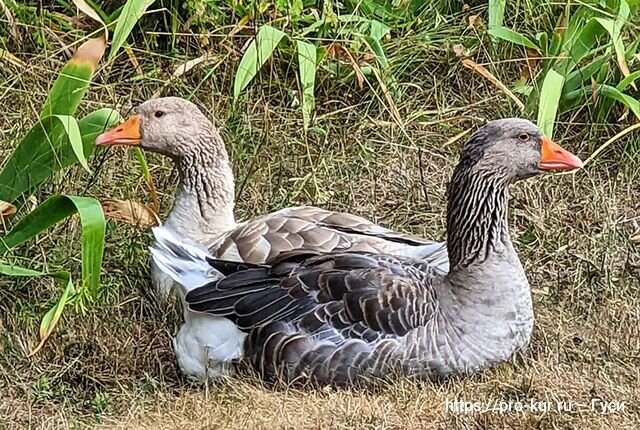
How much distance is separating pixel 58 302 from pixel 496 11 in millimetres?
3137

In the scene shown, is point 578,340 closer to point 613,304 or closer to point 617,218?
point 613,304

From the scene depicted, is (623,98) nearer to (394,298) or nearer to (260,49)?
(260,49)

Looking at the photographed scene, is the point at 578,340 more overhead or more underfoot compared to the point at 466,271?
more underfoot

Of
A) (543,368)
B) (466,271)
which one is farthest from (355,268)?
(543,368)

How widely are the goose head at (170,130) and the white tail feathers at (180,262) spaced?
22.6 inches

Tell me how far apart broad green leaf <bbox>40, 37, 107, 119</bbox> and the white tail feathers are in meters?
0.69

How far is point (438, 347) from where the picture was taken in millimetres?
4875

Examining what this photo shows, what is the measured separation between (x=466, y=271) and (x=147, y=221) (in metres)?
1.60

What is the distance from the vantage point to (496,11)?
6.94 meters

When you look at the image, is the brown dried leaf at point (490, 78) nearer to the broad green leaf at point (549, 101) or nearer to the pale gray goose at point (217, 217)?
the broad green leaf at point (549, 101)

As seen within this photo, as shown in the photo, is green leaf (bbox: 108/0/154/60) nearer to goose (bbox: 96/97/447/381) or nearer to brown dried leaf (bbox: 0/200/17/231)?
goose (bbox: 96/97/447/381)

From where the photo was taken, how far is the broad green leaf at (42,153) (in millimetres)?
5402

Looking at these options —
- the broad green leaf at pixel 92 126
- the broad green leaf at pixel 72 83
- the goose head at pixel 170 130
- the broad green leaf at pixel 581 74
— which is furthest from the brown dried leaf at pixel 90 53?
the broad green leaf at pixel 581 74

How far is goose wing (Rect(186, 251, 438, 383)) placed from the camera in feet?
16.0
